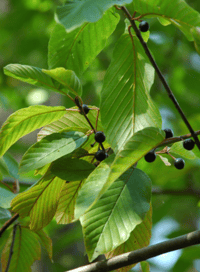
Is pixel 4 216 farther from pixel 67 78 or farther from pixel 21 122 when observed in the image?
pixel 67 78

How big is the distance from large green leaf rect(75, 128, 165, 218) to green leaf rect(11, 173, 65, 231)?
0.71 feet

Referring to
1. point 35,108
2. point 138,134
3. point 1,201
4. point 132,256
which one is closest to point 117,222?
point 132,256

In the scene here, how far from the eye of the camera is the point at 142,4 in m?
0.67

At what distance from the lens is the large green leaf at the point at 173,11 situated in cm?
62

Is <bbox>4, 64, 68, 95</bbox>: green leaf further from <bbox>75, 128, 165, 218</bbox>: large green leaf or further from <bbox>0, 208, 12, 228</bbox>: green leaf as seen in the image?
<bbox>0, 208, 12, 228</bbox>: green leaf

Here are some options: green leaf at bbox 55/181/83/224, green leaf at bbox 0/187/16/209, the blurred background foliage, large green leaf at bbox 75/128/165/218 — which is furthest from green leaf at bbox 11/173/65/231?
the blurred background foliage

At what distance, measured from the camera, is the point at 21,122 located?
73cm

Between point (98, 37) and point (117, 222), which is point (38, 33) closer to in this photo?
point (98, 37)

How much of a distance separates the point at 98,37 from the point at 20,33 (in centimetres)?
255

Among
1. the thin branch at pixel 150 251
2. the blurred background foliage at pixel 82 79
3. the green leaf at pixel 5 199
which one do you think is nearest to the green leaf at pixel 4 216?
the green leaf at pixel 5 199

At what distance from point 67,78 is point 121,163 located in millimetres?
268

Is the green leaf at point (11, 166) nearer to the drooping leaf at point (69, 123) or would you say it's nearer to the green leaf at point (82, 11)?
the drooping leaf at point (69, 123)

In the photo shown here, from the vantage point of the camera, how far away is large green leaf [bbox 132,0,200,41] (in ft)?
2.05

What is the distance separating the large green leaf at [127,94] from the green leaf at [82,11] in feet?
0.57
